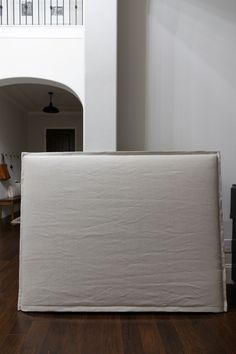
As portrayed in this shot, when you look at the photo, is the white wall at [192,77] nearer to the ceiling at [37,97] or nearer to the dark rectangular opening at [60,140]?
the ceiling at [37,97]

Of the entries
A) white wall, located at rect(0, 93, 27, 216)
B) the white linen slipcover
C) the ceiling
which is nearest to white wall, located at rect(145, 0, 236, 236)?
the white linen slipcover

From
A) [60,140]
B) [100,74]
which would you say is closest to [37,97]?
[60,140]

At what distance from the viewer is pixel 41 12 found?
251 inches

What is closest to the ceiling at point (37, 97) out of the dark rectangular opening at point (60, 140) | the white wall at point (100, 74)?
the dark rectangular opening at point (60, 140)

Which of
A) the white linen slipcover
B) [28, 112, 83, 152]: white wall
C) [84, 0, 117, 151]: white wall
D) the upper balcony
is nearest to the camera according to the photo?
the white linen slipcover

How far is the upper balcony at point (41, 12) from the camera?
20.5 feet

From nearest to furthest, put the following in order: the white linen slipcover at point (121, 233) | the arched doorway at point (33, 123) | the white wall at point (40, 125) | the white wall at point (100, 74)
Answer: the white linen slipcover at point (121, 233) < the white wall at point (100, 74) < the arched doorway at point (33, 123) < the white wall at point (40, 125)

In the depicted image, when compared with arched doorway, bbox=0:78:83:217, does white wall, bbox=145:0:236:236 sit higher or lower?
lower

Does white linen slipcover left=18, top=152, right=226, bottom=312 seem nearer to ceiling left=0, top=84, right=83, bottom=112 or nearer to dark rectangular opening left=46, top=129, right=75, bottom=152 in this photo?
ceiling left=0, top=84, right=83, bottom=112

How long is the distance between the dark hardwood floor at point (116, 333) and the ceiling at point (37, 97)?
6230 millimetres

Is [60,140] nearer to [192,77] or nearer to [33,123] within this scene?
[33,123]

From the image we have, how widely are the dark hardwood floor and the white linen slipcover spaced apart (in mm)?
77

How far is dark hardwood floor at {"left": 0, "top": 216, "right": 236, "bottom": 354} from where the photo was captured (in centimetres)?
166

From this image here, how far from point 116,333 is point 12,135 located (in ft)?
25.4
